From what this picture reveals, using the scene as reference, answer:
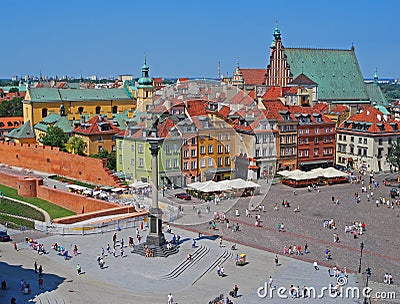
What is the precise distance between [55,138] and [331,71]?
140 feet

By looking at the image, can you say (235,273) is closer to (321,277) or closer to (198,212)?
(321,277)

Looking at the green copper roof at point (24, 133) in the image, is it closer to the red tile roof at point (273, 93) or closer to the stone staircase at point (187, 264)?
the red tile roof at point (273, 93)

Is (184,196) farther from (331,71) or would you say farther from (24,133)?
(331,71)

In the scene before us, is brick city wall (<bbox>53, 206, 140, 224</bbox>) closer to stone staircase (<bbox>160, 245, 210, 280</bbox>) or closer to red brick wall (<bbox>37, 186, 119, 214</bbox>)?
red brick wall (<bbox>37, 186, 119, 214</bbox>)

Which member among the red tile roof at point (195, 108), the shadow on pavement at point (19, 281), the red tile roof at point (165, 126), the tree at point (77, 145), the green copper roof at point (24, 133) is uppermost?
the red tile roof at point (195, 108)

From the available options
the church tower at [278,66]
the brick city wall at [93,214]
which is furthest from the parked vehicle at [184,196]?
the church tower at [278,66]

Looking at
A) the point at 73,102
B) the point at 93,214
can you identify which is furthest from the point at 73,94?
the point at 93,214

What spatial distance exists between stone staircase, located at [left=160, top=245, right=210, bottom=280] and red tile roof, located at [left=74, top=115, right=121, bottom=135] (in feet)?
105

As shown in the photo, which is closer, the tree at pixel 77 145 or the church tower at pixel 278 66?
the tree at pixel 77 145

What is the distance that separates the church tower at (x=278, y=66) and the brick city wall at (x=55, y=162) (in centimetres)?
3713

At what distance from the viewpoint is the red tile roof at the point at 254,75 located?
9538cm

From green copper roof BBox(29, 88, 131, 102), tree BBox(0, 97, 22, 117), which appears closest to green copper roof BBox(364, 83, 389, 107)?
green copper roof BBox(29, 88, 131, 102)

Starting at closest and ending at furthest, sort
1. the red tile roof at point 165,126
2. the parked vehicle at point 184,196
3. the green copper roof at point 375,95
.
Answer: the red tile roof at point 165,126, the parked vehicle at point 184,196, the green copper roof at point 375,95

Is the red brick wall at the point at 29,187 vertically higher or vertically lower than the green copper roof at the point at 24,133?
lower
